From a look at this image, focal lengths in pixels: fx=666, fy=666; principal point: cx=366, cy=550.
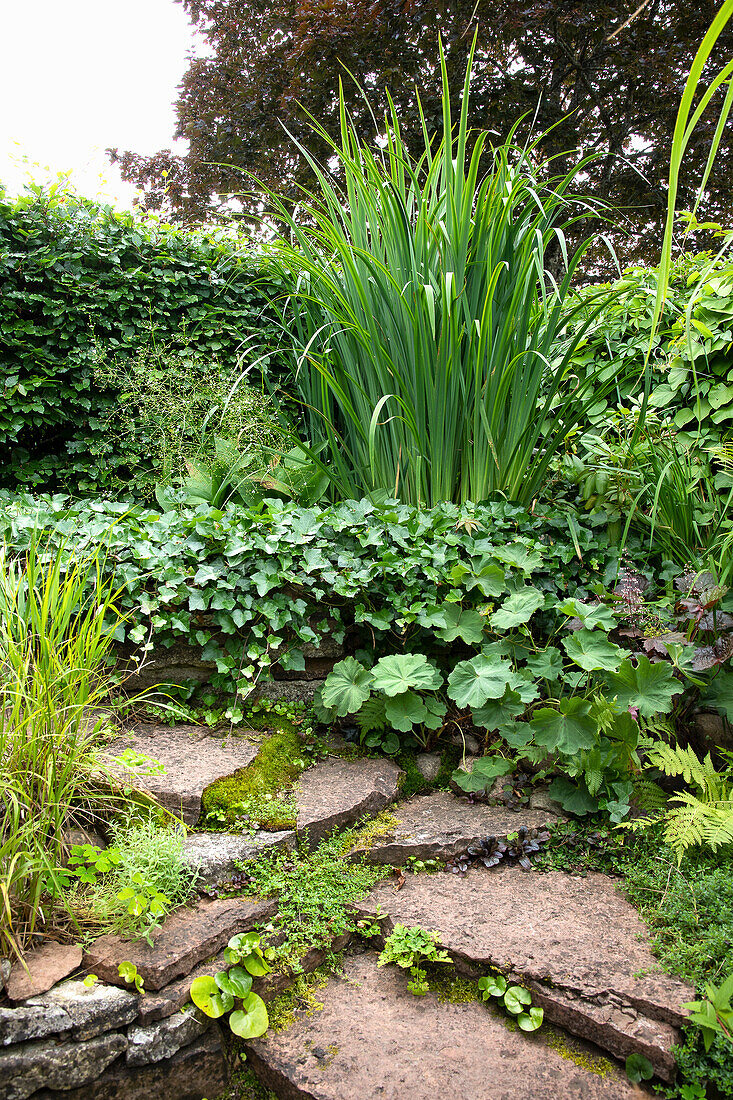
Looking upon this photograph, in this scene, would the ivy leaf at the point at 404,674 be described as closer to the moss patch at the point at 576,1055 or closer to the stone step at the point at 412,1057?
the stone step at the point at 412,1057

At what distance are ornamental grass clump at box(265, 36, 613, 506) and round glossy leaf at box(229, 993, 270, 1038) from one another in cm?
165

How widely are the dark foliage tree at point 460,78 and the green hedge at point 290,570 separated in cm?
449

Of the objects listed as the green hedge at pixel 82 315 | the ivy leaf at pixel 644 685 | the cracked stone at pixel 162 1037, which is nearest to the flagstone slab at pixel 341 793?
the cracked stone at pixel 162 1037

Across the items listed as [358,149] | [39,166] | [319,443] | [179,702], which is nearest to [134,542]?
[179,702]

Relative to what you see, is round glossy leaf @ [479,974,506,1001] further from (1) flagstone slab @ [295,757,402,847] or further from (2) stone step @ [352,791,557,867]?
(1) flagstone slab @ [295,757,402,847]

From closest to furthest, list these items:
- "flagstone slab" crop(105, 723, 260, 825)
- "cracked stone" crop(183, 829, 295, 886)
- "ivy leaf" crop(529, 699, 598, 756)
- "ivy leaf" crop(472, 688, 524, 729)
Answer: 1. "cracked stone" crop(183, 829, 295, 886)
2. "flagstone slab" crop(105, 723, 260, 825)
3. "ivy leaf" crop(529, 699, 598, 756)
4. "ivy leaf" crop(472, 688, 524, 729)

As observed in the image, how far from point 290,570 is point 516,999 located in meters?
1.32

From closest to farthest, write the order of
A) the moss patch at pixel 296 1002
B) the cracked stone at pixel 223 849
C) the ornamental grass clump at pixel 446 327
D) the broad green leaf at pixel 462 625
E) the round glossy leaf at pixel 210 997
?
the round glossy leaf at pixel 210 997, the moss patch at pixel 296 1002, the cracked stone at pixel 223 849, the broad green leaf at pixel 462 625, the ornamental grass clump at pixel 446 327

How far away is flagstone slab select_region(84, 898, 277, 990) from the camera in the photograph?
1.31m

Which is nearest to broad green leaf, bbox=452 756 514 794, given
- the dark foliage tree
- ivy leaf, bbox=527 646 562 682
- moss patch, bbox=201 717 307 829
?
ivy leaf, bbox=527 646 562 682

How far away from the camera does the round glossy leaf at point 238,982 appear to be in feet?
4.40

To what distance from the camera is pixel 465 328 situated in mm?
2455

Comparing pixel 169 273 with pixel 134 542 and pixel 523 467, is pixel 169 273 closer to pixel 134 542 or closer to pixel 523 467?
pixel 134 542

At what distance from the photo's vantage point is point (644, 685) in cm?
195
